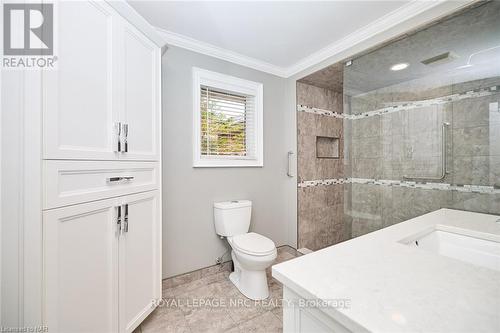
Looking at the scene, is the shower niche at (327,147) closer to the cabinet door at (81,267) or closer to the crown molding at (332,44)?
the crown molding at (332,44)

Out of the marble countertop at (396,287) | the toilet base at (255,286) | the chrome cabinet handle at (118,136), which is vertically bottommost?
the toilet base at (255,286)

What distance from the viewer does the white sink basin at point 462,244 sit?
3.26ft

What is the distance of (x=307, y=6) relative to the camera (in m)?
1.57

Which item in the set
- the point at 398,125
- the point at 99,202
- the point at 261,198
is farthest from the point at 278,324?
the point at 398,125

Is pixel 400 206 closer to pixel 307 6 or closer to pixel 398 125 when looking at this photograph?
pixel 398 125

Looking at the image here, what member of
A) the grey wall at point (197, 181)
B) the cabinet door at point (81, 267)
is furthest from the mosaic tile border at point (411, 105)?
the cabinet door at point (81, 267)

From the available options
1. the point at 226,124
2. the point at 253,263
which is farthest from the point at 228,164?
the point at 253,263

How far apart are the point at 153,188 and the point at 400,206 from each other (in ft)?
7.45

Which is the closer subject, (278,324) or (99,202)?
(99,202)

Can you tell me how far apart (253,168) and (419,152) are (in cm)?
161

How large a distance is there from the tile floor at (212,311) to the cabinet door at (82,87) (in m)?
1.20

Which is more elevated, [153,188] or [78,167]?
[78,167]

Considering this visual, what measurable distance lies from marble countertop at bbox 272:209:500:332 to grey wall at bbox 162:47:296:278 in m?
1.43

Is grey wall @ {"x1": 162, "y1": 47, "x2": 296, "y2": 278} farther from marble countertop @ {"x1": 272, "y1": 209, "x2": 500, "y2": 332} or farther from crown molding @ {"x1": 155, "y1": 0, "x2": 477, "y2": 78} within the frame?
marble countertop @ {"x1": 272, "y1": 209, "x2": 500, "y2": 332}
